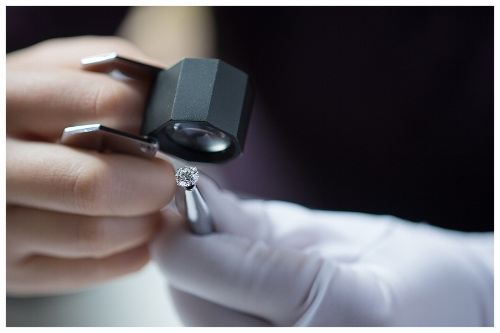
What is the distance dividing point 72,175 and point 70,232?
0.29 ft

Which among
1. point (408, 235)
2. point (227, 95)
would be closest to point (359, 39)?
point (408, 235)

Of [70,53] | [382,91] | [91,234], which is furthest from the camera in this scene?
[382,91]

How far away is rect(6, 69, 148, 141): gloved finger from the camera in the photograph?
0.53 m

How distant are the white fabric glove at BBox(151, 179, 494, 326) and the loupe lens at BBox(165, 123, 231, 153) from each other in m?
0.05

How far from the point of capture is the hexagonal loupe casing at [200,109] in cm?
43

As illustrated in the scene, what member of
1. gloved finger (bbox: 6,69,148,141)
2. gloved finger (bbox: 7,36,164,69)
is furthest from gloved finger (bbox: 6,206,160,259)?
gloved finger (bbox: 7,36,164,69)

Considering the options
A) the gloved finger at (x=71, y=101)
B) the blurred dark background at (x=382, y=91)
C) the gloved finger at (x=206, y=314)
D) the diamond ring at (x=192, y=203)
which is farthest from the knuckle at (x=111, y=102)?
the blurred dark background at (x=382, y=91)

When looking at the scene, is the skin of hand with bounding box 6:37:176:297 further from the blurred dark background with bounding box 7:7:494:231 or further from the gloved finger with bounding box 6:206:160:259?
the blurred dark background with bounding box 7:7:494:231

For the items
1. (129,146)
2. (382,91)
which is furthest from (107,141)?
(382,91)

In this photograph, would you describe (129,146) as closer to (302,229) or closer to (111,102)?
(111,102)

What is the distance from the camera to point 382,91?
0.98 metres

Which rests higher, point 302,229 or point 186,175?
point 186,175

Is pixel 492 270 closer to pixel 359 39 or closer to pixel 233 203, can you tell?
pixel 233 203

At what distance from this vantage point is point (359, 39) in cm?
98
